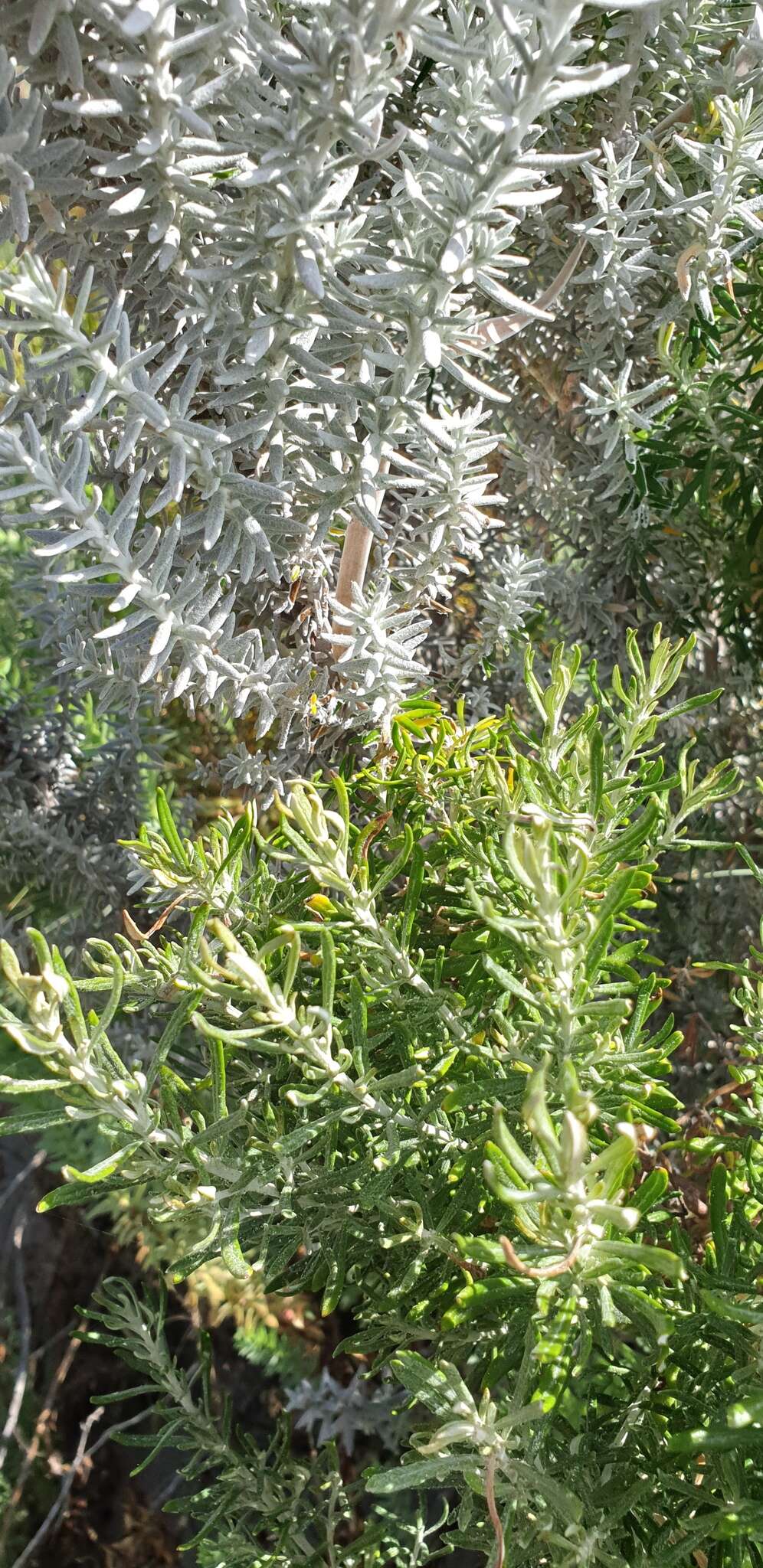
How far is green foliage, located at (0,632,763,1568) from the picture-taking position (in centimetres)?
37

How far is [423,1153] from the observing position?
0.51 meters

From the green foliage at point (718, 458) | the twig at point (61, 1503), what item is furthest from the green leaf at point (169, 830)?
the twig at point (61, 1503)

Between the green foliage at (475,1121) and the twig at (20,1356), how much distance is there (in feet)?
2.97

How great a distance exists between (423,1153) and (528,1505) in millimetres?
158

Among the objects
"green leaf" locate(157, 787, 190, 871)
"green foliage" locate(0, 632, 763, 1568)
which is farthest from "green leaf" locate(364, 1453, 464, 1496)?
"green leaf" locate(157, 787, 190, 871)

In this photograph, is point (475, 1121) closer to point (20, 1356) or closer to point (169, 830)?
point (169, 830)

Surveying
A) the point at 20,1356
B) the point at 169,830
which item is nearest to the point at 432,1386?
the point at 169,830

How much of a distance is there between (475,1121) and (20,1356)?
1262 millimetres

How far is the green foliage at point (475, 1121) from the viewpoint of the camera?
1.22ft

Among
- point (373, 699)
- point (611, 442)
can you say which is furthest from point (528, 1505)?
point (611, 442)

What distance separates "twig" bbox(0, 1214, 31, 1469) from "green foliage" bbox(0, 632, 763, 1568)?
91 centimetres

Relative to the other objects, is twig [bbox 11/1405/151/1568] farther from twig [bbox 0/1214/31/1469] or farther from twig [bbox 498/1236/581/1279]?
twig [bbox 498/1236/581/1279]

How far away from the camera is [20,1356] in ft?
4.75

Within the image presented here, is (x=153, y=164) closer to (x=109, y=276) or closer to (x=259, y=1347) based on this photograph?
(x=109, y=276)
